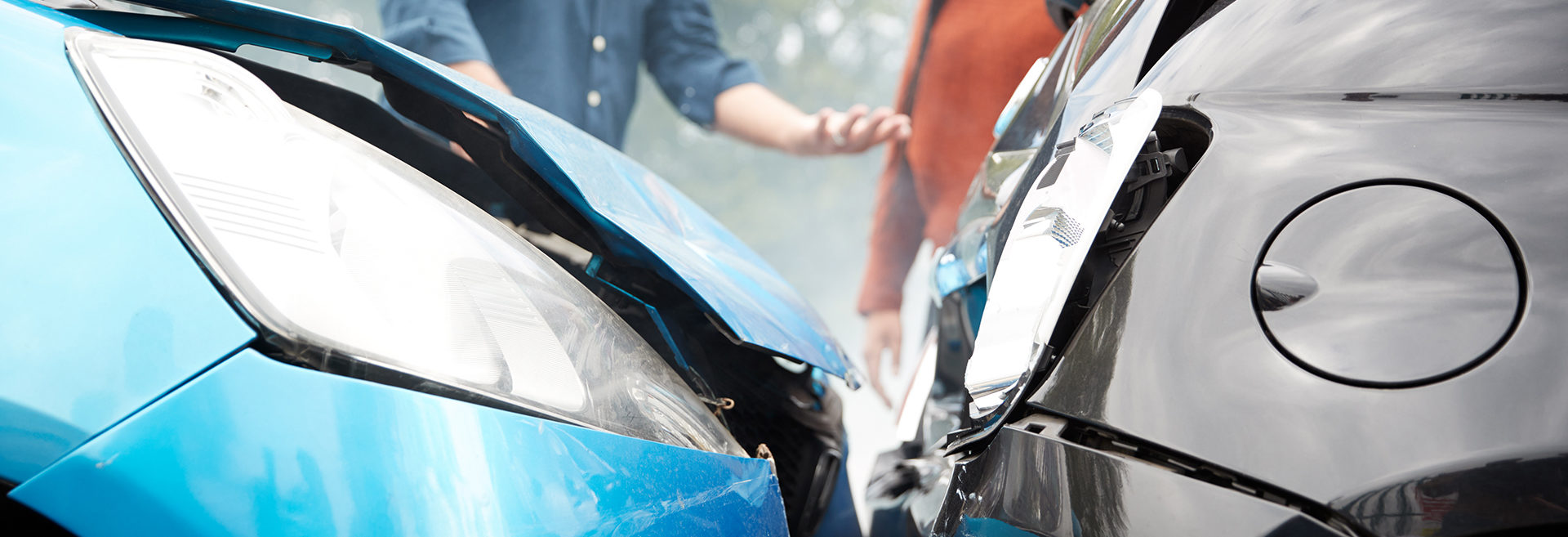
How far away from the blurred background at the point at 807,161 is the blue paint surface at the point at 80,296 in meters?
2.58

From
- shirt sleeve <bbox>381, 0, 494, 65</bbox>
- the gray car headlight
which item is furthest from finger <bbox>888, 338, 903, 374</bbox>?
the gray car headlight

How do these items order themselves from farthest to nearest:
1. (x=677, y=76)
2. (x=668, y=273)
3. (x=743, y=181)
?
(x=743, y=181)
(x=677, y=76)
(x=668, y=273)

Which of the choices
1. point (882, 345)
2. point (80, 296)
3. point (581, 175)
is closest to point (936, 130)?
point (882, 345)

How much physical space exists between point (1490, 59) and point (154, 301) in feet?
2.97

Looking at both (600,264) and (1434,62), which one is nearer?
(1434,62)

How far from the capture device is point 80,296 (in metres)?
0.51

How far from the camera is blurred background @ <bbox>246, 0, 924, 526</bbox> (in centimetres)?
325

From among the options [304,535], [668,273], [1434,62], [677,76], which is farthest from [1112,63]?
[677,76]

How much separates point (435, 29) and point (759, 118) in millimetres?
1054

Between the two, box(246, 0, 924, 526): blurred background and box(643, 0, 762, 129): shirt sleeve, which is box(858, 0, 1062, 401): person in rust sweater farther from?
box(643, 0, 762, 129): shirt sleeve

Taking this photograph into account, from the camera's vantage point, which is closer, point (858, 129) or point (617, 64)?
point (858, 129)

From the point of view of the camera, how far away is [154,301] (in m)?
0.52

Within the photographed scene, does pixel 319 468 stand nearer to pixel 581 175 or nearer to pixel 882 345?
pixel 581 175

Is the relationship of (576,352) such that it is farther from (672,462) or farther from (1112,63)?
(1112,63)
